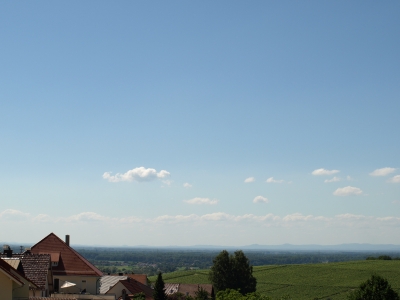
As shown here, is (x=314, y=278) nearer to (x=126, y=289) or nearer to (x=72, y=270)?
(x=126, y=289)

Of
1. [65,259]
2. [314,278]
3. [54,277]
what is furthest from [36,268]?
[314,278]

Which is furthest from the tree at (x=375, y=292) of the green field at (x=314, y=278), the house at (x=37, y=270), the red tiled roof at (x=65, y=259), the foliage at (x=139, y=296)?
the green field at (x=314, y=278)

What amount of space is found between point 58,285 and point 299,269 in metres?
96.1

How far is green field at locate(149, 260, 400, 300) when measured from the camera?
332ft

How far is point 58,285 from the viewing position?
44219 millimetres

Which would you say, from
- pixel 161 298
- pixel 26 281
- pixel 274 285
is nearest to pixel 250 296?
pixel 161 298

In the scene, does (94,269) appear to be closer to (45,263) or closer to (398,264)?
(45,263)

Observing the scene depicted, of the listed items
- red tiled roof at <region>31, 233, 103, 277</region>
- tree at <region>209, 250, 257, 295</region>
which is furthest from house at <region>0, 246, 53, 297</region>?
tree at <region>209, 250, 257, 295</region>

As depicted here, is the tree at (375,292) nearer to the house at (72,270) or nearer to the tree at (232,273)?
the house at (72,270)

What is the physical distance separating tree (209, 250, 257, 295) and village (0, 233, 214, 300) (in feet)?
68.8

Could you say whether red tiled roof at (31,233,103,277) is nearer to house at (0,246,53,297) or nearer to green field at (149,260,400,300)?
house at (0,246,53,297)

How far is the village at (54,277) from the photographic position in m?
22.4

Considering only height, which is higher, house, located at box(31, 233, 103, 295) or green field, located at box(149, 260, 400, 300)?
house, located at box(31, 233, 103, 295)

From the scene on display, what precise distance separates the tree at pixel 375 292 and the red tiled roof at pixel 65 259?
2604 centimetres
